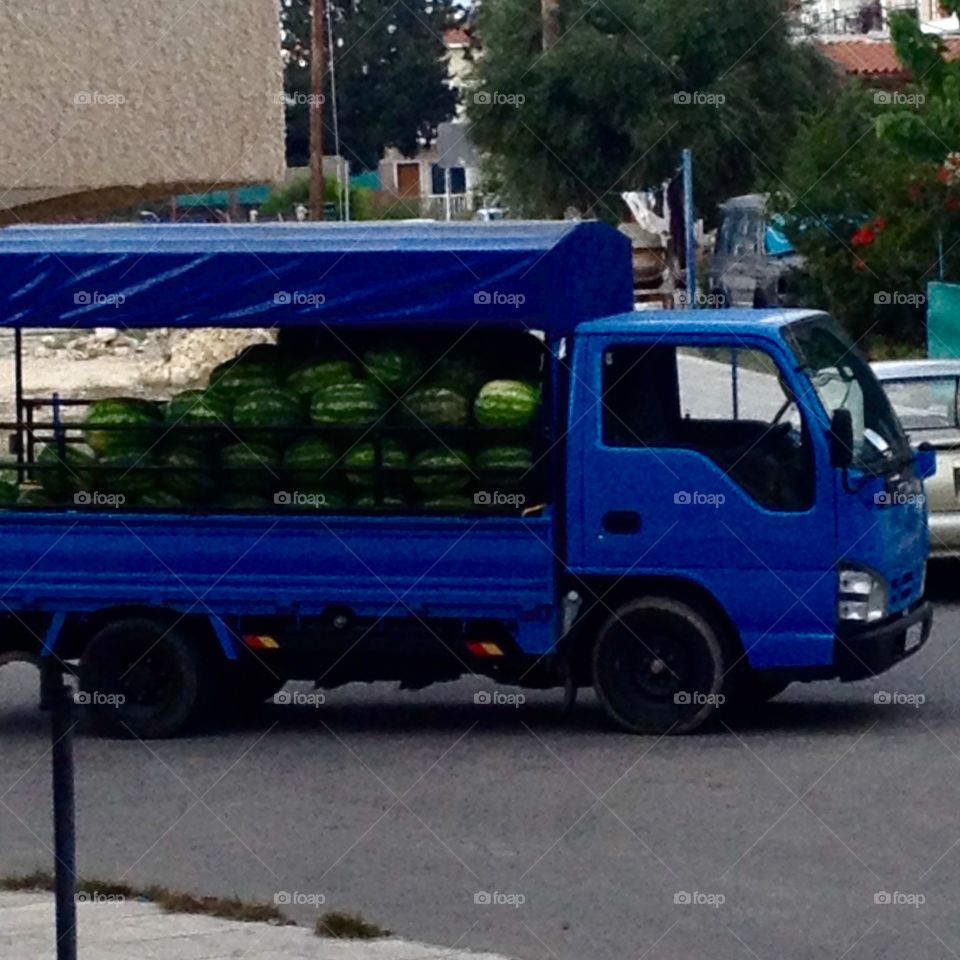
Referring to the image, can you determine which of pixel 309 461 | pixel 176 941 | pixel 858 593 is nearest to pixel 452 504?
pixel 309 461

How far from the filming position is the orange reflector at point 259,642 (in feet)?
39.3

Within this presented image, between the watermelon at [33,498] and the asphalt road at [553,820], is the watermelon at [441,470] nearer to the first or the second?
the asphalt road at [553,820]

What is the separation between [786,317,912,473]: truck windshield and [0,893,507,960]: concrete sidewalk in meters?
4.50

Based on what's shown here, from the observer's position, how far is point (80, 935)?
321 inches

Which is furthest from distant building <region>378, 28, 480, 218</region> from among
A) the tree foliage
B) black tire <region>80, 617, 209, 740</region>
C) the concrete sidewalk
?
the concrete sidewalk

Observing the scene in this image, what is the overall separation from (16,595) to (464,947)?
4.63 meters

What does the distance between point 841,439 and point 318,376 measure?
2620mm

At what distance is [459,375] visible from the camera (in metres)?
11.8

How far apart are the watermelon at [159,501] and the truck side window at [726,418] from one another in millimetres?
2218

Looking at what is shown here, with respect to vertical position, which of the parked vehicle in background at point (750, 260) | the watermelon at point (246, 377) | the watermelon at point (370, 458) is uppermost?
the parked vehicle in background at point (750, 260)

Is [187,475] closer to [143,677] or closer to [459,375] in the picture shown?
[143,677]

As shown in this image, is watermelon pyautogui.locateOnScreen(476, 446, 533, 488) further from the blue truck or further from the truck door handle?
the truck door handle

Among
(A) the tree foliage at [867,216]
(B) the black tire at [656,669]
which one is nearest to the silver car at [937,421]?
(B) the black tire at [656,669]

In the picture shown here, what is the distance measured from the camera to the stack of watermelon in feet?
38.5
